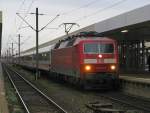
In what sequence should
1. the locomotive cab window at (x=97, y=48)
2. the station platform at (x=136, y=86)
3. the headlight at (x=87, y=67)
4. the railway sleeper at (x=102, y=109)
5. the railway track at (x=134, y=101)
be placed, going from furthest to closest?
the locomotive cab window at (x=97, y=48), the headlight at (x=87, y=67), the station platform at (x=136, y=86), the railway track at (x=134, y=101), the railway sleeper at (x=102, y=109)

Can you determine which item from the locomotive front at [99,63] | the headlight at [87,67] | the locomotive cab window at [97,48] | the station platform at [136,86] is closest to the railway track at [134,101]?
the station platform at [136,86]

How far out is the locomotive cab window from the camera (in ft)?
77.5

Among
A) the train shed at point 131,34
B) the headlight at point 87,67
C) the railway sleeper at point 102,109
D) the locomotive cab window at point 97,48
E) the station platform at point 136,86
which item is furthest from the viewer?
the train shed at point 131,34

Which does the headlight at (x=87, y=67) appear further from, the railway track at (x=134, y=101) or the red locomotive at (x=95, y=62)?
the railway track at (x=134, y=101)

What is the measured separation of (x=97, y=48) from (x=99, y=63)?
0.97 metres

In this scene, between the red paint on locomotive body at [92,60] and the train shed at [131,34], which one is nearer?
the red paint on locomotive body at [92,60]

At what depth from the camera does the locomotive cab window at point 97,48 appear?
2361 cm

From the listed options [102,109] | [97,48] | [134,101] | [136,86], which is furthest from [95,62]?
[102,109]

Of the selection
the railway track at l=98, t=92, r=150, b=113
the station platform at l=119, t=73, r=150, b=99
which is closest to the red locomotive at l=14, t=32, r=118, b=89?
the station platform at l=119, t=73, r=150, b=99

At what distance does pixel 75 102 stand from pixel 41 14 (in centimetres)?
2054

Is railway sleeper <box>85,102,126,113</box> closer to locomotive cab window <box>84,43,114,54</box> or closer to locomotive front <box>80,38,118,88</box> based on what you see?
locomotive front <box>80,38,118,88</box>

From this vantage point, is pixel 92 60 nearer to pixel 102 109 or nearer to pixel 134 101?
pixel 134 101

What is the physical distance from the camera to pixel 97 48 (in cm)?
2378

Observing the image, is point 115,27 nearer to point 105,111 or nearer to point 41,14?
point 41,14
